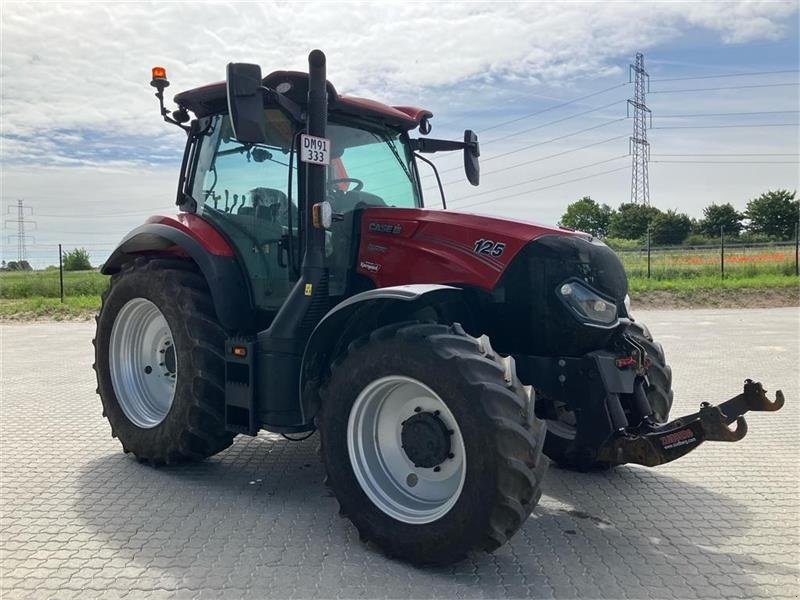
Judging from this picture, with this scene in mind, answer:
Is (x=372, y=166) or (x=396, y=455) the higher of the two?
(x=372, y=166)

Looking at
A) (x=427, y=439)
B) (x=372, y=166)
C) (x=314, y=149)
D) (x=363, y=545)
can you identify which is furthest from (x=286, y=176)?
(x=363, y=545)

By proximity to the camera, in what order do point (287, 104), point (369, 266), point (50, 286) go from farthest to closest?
point (50, 286), point (369, 266), point (287, 104)

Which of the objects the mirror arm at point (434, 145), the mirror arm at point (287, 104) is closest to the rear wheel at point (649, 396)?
the mirror arm at point (434, 145)

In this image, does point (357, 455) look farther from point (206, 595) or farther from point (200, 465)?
point (200, 465)

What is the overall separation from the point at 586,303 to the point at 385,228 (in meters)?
1.22

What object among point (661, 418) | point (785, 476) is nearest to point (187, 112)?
Result: point (661, 418)

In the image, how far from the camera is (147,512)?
12.6ft

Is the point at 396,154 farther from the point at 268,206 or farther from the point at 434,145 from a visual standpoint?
the point at 268,206

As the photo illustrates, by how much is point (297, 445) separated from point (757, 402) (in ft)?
10.6

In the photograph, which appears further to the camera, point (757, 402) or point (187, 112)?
point (187, 112)

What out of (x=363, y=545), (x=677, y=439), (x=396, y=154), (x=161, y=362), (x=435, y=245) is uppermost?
Result: (x=396, y=154)

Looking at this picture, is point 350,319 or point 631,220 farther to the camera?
point 631,220

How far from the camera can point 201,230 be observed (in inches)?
179

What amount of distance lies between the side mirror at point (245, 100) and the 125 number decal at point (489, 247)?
130 cm
